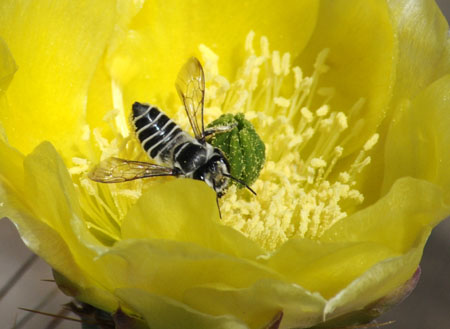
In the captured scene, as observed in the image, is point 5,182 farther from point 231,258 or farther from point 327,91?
point 327,91

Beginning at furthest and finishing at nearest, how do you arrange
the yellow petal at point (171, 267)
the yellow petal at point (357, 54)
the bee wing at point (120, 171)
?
the yellow petal at point (357, 54)
the bee wing at point (120, 171)
the yellow petal at point (171, 267)

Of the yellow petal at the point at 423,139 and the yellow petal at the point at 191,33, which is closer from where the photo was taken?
the yellow petal at the point at 423,139

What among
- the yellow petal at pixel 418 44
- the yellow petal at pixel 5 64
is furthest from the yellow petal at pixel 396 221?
the yellow petal at pixel 5 64

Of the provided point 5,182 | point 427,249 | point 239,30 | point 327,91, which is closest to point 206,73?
point 239,30

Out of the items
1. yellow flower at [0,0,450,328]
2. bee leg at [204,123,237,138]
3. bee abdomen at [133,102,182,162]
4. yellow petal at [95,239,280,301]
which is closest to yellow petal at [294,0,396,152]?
yellow flower at [0,0,450,328]

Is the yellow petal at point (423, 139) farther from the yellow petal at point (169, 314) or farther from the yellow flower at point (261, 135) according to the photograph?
the yellow petal at point (169, 314)
